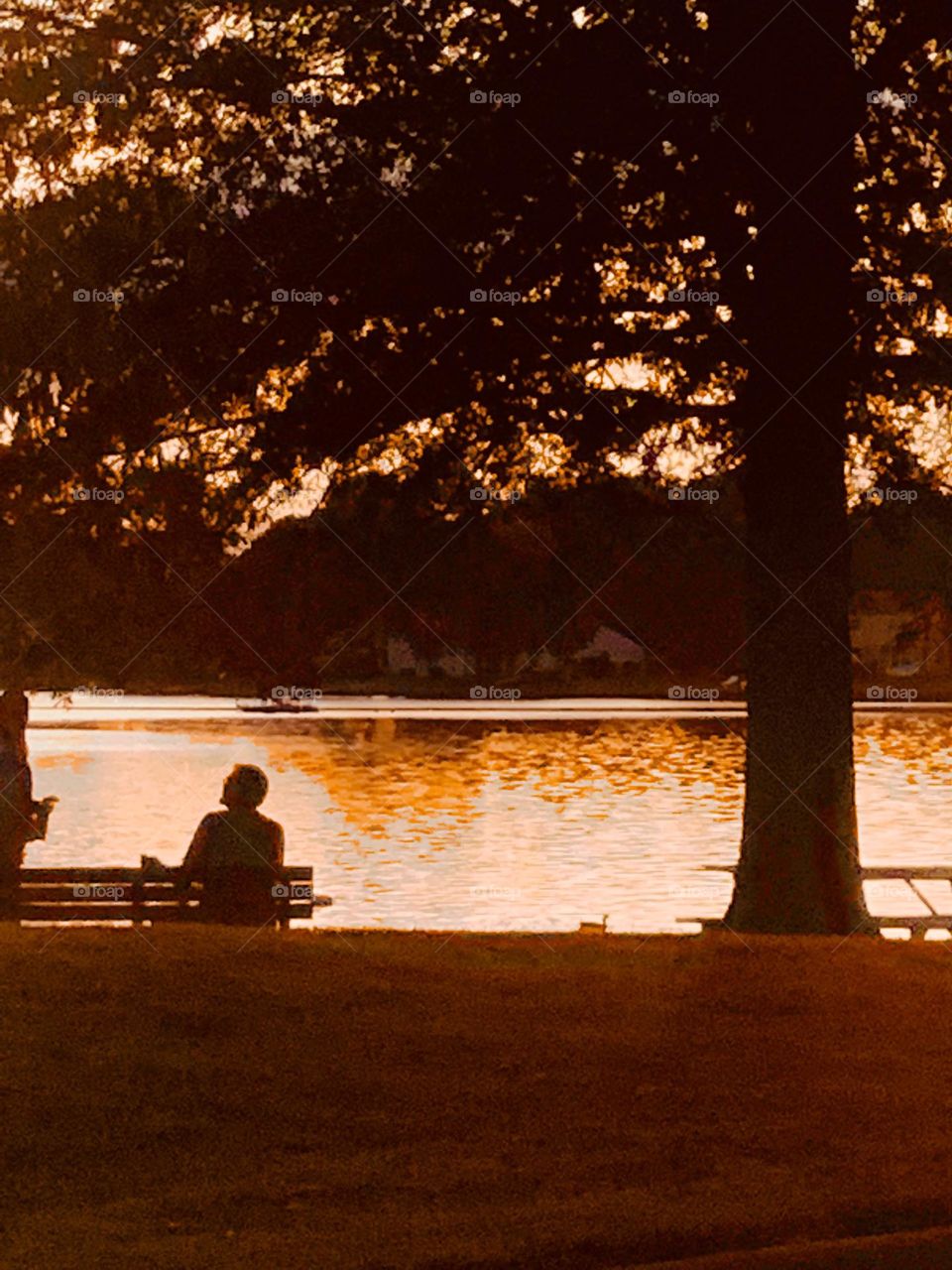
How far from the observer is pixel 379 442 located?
16.5 meters

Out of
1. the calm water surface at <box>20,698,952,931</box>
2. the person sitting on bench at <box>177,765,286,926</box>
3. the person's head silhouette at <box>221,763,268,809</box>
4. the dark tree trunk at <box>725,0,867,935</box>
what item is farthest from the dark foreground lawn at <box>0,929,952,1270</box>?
the calm water surface at <box>20,698,952,931</box>

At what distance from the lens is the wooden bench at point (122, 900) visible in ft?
50.4

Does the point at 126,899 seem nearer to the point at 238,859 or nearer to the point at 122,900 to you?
the point at 122,900

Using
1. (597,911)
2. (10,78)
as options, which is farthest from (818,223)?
(597,911)

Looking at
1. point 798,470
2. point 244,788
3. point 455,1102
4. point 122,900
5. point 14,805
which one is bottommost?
point 122,900

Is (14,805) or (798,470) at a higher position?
(798,470)

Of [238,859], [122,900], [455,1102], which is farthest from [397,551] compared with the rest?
[455,1102]

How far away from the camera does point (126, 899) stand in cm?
1551

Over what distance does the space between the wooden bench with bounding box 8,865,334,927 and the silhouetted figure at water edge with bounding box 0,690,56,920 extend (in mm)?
142

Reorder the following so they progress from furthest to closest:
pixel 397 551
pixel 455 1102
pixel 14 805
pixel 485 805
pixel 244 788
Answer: pixel 485 805, pixel 397 551, pixel 14 805, pixel 244 788, pixel 455 1102

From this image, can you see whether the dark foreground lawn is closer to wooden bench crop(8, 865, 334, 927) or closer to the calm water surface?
wooden bench crop(8, 865, 334, 927)

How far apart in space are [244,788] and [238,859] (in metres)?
0.49

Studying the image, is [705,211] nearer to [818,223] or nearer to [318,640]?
[818,223]

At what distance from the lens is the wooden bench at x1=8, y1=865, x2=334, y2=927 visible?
15.4m
